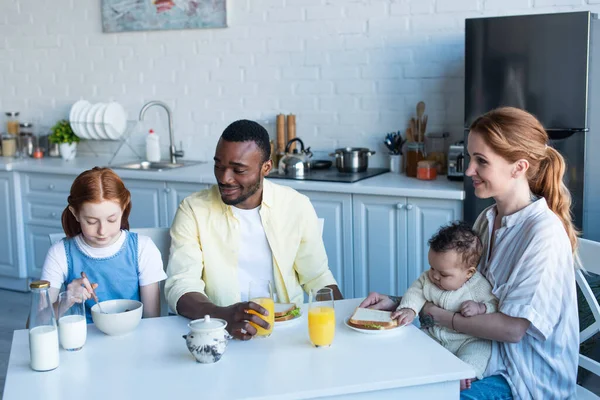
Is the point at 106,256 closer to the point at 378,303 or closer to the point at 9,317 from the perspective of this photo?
the point at 378,303

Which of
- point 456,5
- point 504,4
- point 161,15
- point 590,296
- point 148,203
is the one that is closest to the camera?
point 590,296

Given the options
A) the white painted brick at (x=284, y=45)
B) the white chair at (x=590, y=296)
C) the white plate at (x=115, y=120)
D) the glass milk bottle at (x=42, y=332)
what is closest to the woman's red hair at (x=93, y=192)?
the glass milk bottle at (x=42, y=332)

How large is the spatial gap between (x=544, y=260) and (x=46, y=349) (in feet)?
3.95

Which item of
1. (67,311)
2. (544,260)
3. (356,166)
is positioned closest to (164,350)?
(67,311)

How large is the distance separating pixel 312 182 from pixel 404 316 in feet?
6.51

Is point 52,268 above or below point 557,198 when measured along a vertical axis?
below

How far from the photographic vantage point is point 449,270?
2.01 m

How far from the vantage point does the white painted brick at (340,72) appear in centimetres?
432

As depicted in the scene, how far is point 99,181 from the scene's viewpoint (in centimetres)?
229

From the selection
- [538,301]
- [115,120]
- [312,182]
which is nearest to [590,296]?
[538,301]

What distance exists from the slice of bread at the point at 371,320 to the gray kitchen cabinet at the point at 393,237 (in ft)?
5.36

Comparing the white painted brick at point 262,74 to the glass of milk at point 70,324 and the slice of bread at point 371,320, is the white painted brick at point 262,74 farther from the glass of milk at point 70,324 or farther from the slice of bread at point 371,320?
the glass of milk at point 70,324

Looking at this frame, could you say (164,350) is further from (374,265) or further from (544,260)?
(374,265)

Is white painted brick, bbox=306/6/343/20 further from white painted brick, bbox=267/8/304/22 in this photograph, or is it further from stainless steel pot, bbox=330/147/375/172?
stainless steel pot, bbox=330/147/375/172
